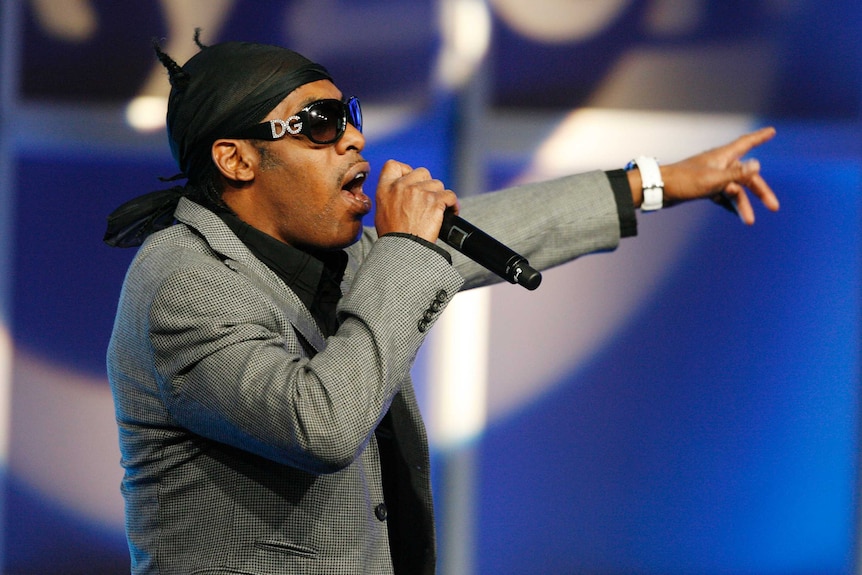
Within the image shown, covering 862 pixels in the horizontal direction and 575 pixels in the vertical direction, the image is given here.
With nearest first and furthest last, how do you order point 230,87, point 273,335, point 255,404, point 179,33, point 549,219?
point 255,404
point 273,335
point 230,87
point 549,219
point 179,33

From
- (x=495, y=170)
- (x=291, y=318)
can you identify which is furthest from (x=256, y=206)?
(x=495, y=170)

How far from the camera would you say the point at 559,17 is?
316 centimetres

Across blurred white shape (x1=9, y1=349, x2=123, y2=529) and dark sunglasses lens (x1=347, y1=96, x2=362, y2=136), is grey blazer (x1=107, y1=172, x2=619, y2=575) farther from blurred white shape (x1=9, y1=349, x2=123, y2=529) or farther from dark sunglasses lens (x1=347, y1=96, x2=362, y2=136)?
blurred white shape (x1=9, y1=349, x2=123, y2=529)

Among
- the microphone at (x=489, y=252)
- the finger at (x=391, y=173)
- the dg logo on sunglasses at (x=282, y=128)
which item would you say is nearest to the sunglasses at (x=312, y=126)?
the dg logo on sunglasses at (x=282, y=128)

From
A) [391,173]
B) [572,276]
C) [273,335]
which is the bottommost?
[273,335]

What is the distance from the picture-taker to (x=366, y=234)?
77.9 inches

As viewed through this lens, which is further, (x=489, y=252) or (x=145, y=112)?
(x=145, y=112)

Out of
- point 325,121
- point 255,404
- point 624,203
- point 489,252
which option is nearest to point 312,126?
point 325,121

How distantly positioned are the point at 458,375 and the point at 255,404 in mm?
1920

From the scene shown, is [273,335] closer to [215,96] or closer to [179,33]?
[215,96]

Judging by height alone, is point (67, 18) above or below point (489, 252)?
above

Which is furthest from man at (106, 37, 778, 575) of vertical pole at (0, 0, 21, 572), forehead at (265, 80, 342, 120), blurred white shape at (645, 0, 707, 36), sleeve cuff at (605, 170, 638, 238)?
vertical pole at (0, 0, 21, 572)

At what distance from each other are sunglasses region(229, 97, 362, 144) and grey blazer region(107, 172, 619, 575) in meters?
0.17

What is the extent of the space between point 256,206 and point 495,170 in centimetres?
165
